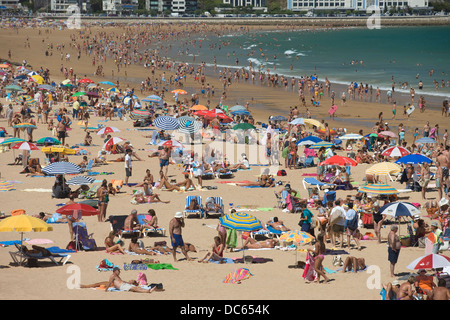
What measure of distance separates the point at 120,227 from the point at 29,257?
2.52 metres

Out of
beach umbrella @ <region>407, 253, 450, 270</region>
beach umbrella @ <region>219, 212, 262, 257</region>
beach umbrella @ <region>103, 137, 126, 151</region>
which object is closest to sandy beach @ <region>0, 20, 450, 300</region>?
beach umbrella @ <region>103, 137, 126, 151</region>

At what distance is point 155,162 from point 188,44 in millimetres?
71264

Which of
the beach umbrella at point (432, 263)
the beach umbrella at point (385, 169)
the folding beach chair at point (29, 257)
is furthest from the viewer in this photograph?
the beach umbrella at point (385, 169)

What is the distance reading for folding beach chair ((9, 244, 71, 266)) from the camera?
11438 mm

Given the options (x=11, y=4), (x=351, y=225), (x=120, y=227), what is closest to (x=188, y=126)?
(x=120, y=227)

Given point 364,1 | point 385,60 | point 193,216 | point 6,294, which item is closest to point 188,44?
point 385,60

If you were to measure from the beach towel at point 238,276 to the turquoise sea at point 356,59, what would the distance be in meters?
32.3

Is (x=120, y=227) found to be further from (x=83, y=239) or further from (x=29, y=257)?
(x=29, y=257)

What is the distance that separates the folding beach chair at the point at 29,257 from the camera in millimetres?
11438

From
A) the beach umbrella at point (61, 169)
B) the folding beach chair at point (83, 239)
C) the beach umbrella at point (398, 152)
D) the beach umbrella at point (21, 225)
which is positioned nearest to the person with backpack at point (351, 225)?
the folding beach chair at point (83, 239)

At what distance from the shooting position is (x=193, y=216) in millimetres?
15578

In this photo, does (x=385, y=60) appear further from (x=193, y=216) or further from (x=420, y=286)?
(x=420, y=286)

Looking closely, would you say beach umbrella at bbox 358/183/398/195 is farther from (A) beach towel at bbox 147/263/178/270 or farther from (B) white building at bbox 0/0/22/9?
(B) white building at bbox 0/0/22/9

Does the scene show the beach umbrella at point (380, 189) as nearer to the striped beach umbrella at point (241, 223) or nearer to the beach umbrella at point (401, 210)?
the beach umbrella at point (401, 210)
